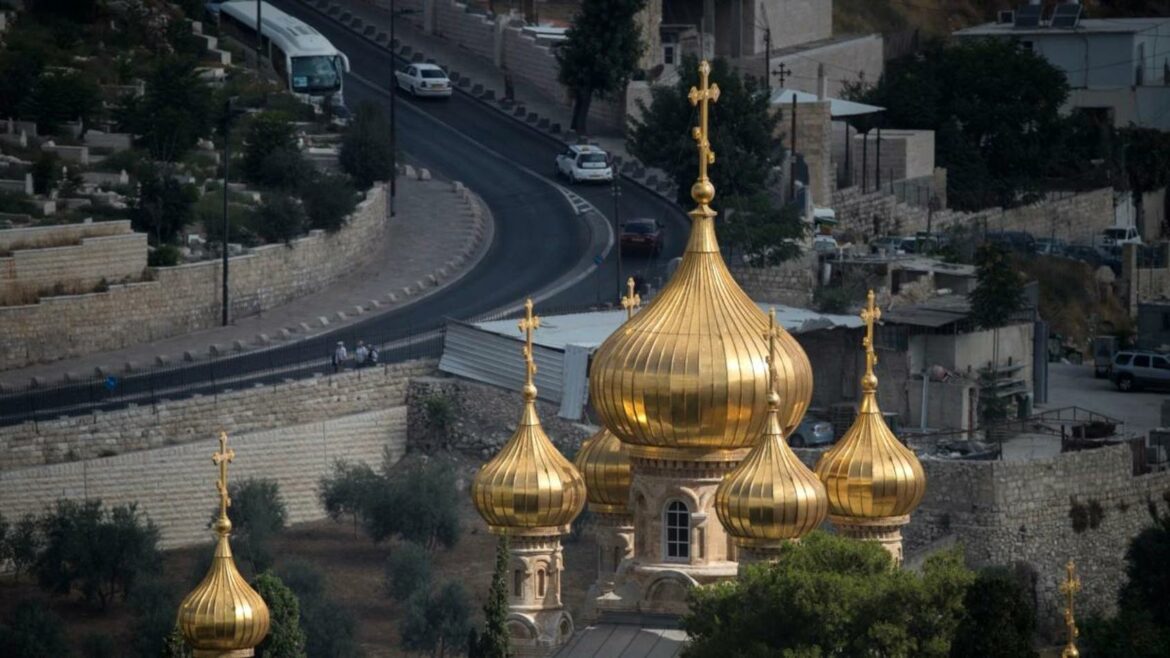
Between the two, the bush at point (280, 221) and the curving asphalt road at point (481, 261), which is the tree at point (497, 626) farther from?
the bush at point (280, 221)

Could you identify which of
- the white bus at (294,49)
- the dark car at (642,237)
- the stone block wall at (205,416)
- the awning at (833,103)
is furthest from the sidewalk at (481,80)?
the stone block wall at (205,416)

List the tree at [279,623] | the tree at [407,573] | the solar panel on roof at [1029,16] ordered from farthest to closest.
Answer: the solar panel on roof at [1029,16]
the tree at [407,573]
the tree at [279,623]

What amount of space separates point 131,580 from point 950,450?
15636 mm

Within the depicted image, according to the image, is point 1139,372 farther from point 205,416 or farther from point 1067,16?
point 1067,16

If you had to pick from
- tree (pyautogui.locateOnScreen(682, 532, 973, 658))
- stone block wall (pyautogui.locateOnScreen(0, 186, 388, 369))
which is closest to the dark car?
stone block wall (pyautogui.locateOnScreen(0, 186, 388, 369))

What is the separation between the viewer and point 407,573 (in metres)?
80.2

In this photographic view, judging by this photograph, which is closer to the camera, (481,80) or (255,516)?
(255,516)

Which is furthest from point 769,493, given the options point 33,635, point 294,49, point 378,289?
point 294,49

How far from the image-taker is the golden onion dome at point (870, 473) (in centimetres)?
6500

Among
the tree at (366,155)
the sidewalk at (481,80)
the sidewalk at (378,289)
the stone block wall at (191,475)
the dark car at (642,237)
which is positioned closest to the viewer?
the stone block wall at (191,475)

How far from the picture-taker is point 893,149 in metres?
111

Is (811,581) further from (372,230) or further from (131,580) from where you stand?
A: (372,230)

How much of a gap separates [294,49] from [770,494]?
51.8 meters

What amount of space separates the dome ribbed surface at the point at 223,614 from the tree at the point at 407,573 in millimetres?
17155
